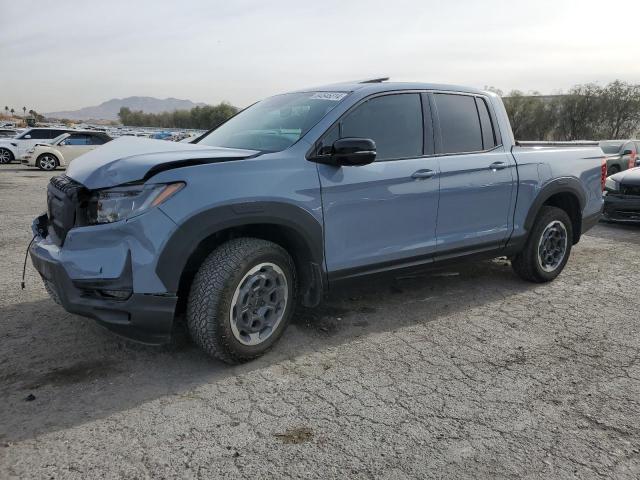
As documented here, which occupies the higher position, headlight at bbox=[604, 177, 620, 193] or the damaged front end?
the damaged front end

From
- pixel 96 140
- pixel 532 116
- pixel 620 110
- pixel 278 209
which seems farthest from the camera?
pixel 532 116

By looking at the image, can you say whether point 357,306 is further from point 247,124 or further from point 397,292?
point 247,124

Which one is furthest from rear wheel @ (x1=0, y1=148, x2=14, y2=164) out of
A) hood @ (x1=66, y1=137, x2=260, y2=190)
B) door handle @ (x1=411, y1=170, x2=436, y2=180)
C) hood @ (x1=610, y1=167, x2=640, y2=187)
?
door handle @ (x1=411, y1=170, x2=436, y2=180)

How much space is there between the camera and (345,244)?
12.2ft

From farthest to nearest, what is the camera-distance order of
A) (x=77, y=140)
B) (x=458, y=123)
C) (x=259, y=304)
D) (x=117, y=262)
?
(x=77, y=140) < (x=458, y=123) < (x=259, y=304) < (x=117, y=262)

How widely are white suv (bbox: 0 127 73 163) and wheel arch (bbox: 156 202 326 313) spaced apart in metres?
20.5

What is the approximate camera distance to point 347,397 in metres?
3.04

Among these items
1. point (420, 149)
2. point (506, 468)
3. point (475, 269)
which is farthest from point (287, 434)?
point (475, 269)

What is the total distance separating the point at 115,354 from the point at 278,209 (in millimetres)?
1468

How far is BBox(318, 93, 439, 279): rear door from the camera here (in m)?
3.63

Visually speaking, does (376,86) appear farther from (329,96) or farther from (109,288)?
(109,288)

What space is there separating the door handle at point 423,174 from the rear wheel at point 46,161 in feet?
61.9

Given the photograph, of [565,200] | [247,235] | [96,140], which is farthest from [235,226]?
[96,140]

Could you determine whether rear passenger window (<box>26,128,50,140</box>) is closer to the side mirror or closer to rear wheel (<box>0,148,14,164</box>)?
rear wheel (<box>0,148,14,164</box>)
